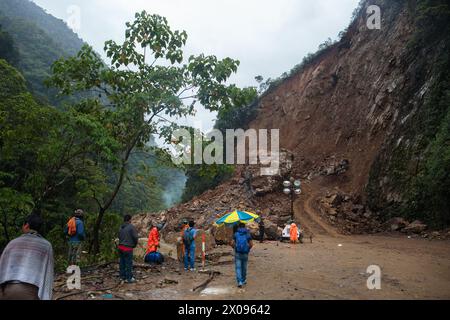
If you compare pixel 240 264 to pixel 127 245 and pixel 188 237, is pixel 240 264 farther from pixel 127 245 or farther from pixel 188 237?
pixel 127 245

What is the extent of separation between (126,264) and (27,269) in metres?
4.65

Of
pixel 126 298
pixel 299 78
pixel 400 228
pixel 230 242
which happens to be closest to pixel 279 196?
pixel 400 228

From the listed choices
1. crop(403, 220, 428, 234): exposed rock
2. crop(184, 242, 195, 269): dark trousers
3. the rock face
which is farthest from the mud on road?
the rock face

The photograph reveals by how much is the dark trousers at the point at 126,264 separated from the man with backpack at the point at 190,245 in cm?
205

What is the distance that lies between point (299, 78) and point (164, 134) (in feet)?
126

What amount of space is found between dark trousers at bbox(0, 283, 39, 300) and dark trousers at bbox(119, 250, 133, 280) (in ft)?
14.2

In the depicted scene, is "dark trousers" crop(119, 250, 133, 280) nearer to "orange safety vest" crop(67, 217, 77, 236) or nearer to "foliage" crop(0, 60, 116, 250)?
"orange safety vest" crop(67, 217, 77, 236)

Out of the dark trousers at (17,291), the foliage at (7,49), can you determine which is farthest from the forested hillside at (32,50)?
the dark trousers at (17,291)

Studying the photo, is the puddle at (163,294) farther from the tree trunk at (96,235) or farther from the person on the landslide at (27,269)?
the tree trunk at (96,235)

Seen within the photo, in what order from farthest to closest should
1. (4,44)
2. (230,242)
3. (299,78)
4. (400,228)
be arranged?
(299,78) → (4,44) → (400,228) → (230,242)

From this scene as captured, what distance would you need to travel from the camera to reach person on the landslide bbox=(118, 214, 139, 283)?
27.6 feet

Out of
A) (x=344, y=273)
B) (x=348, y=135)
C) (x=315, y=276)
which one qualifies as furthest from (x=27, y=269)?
(x=348, y=135)

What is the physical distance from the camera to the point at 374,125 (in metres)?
29.6
